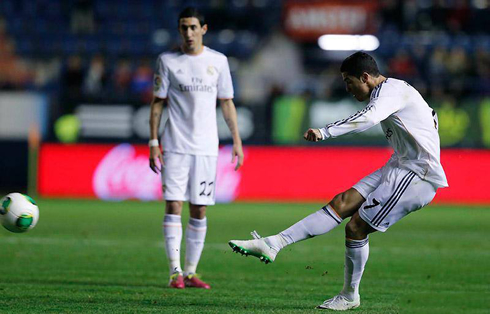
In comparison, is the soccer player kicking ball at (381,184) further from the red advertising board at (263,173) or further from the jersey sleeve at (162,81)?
the red advertising board at (263,173)

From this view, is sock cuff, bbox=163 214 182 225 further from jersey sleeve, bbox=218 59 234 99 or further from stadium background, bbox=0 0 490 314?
jersey sleeve, bbox=218 59 234 99

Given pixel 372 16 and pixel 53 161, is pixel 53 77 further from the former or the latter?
pixel 372 16

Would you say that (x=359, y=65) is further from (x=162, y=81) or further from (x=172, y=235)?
(x=172, y=235)

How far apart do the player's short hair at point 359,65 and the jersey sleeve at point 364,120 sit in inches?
10.6

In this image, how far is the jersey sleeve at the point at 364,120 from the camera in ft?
19.9

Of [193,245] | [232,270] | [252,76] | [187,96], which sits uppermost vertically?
[187,96]

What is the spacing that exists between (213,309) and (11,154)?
13.8 metres

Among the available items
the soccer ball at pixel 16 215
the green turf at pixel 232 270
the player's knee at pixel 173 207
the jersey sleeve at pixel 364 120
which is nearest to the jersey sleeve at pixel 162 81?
the player's knee at pixel 173 207

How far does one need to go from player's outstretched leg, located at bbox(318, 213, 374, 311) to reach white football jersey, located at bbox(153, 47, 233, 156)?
2037 mm

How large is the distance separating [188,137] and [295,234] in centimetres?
195

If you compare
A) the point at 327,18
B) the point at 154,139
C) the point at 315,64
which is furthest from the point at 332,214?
the point at 327,18

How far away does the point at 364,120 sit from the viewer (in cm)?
608

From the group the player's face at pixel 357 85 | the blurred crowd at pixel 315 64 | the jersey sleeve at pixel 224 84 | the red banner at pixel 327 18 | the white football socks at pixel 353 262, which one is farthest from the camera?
the red banner at pixel 327 18

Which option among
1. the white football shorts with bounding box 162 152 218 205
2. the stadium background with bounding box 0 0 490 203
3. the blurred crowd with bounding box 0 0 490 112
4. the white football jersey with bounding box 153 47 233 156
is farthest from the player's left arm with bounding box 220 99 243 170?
the blurred crowd with bounding box 0 0 490 112
